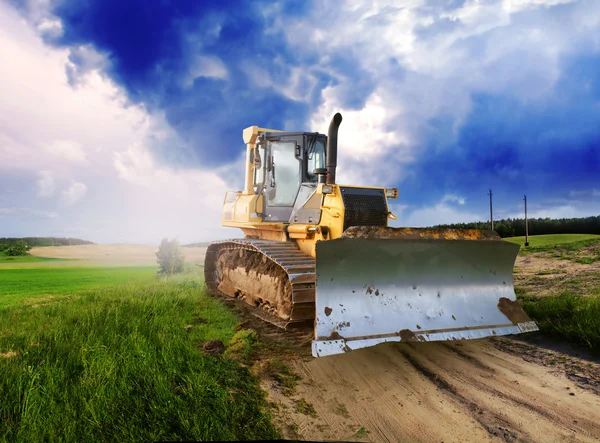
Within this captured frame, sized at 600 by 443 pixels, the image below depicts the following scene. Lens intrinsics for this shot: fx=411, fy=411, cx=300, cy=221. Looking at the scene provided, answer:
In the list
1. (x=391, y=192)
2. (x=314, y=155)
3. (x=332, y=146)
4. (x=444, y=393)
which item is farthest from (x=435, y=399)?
(x=314, y=155)

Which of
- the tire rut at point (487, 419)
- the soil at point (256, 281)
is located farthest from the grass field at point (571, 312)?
the soil at point (256, 281)

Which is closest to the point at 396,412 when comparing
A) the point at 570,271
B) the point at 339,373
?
the point at 339,373

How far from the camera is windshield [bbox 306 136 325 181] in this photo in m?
7.15

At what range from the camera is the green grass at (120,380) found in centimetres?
287

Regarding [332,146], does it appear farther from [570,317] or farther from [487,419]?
[570,317]

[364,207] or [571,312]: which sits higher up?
[364,207]

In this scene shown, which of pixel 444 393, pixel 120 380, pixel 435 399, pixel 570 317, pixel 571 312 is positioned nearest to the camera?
pixel 120 380

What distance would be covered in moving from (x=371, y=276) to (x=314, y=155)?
3.15 m

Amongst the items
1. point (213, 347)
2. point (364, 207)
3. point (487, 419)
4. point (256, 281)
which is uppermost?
point (364, 207)

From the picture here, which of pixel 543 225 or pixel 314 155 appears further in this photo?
pixel 543 225

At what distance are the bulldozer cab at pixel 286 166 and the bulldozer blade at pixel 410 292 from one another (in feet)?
8.37

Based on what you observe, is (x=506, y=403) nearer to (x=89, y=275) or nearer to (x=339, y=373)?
(x=339, y=373)

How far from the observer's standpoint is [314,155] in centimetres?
720

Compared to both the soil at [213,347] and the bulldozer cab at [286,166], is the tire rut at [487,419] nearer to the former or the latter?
the soil at [213,347]
